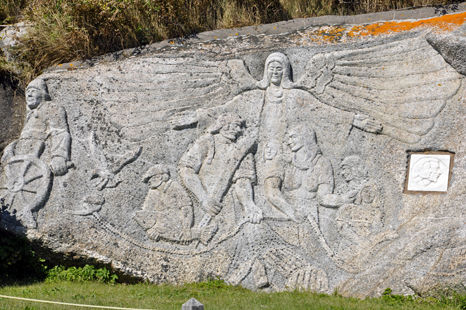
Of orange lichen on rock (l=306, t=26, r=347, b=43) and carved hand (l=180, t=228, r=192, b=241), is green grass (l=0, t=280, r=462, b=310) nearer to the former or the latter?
carved hand (l=180, t=228, r=192, b=241)

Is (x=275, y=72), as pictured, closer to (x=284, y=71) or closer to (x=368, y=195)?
(x=284, y=71)

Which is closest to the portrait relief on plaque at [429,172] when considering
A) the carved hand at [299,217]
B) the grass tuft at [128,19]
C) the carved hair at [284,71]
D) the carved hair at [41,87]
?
the carved hand at [299,217]

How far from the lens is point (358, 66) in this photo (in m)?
6.48

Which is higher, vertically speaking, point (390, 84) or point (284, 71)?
point (284, 71)

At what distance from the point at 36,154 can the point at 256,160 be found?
2.74m

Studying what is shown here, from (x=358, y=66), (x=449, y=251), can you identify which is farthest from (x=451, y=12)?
(x=449, y=251)

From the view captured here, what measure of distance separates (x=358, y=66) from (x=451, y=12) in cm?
142

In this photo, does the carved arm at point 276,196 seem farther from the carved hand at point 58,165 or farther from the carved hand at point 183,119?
the carved hand at point 58,165

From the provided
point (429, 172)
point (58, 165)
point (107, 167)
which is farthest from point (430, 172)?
point (58, 165)

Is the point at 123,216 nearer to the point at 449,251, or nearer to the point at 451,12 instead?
the point at 449,251

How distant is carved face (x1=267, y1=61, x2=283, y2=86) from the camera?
6473mm

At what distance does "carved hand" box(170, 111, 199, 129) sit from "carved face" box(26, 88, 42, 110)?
5.73ft

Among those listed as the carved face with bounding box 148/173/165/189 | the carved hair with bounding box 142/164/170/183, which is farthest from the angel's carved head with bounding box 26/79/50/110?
the carved face with bounding box 148/173/165/189

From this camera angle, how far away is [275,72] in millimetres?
6488
